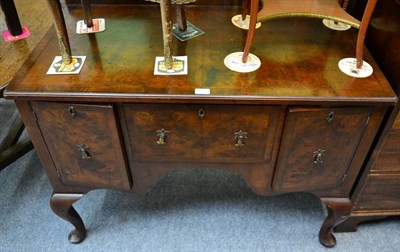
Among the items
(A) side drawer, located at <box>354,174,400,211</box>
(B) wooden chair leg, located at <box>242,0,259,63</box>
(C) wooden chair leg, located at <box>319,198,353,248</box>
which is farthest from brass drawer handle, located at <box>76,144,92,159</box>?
(A) side drawer, located at <box>354,174,400,211</box>

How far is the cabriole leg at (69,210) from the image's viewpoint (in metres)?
1.06

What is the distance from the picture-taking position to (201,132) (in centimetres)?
88

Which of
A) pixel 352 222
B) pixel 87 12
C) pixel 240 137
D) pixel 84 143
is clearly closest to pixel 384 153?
pixel 352 222

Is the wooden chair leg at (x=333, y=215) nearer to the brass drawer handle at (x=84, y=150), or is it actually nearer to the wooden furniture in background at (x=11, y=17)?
the brass drawer handle at (x=84, y=150)

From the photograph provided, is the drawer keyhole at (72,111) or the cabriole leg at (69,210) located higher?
the drawer keyhole at (72,111)

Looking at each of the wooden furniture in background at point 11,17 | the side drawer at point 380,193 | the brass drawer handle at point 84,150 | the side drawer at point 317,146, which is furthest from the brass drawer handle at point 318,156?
the wooden furniture in background at point 11,17

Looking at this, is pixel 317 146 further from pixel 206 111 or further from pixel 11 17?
Answer: pixel 11 17

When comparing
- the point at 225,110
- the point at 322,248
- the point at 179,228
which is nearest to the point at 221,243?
the point at 179,228

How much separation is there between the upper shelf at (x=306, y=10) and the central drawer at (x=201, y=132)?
0.28 m

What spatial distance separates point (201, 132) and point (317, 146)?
1.06 ft

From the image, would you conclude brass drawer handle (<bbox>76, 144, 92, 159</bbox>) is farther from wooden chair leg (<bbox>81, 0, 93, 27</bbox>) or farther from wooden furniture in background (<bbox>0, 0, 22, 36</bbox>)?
wooden furniture in background (<bbox>0, 0, 22, 36</bbox>)

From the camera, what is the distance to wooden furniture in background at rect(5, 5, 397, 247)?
807 millimetres

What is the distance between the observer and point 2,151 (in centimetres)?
142

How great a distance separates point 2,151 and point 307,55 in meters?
1.29
